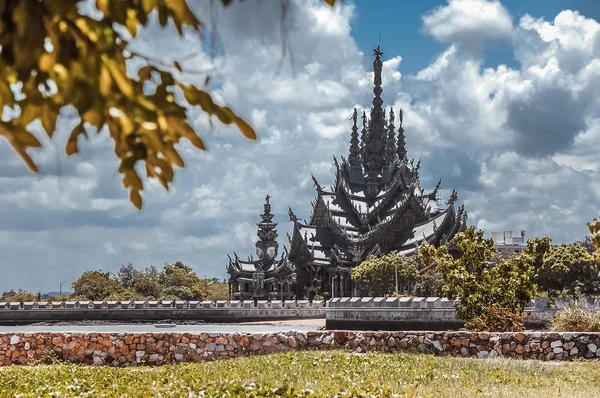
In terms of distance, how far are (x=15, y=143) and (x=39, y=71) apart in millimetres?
332

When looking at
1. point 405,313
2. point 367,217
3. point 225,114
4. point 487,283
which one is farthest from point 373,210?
point 225,114

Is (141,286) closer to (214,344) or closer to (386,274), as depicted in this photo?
(386,274)

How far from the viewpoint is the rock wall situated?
18.3 meters

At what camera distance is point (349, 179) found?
8925cm

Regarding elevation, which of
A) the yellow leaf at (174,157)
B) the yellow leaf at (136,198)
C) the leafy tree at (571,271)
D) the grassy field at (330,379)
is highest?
the leafy tree at (571,271)

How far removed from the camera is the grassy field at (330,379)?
10828 millimetres

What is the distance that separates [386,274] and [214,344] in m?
44.1

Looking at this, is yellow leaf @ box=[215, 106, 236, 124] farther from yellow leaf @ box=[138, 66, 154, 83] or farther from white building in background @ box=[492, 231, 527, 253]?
white building in background @ box=[492, 231, 527, 253]

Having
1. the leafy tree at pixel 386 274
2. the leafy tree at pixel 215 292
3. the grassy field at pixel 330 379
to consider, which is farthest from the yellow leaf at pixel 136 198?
the leafy tree at pixel 215 292

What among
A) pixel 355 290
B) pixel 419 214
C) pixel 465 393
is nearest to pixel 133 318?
pixel 355 290

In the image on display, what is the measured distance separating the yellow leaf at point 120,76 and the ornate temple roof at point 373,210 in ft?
220

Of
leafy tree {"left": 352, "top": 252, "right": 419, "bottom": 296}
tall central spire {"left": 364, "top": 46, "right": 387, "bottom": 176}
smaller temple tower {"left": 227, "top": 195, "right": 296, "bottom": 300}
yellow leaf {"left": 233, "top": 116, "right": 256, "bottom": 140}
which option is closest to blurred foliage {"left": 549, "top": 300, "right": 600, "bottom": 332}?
yellow leaf {"left": 233, "top": 116, "right": 256, "bottom": 140}

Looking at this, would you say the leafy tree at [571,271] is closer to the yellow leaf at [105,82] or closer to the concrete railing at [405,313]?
the concrete railing at [405,313]

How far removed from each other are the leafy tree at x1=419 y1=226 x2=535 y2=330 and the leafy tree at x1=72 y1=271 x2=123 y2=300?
5809 cm
